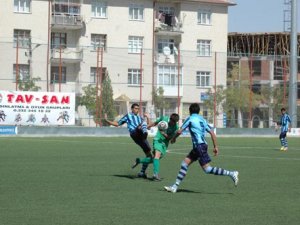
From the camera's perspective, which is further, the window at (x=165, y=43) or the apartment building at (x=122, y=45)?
the window at (x=165, y=43)

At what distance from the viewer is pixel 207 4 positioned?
78938mm

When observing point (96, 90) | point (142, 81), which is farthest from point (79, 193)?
point (142, 81)

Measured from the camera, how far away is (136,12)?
74938mm

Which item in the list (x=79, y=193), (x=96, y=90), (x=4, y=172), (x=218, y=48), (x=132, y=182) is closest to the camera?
(x=79, y=193)

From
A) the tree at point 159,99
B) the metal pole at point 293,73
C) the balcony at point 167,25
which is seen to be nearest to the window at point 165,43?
the balcony at point 167,25

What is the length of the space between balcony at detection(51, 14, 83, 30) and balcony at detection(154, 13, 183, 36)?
27.7 ft

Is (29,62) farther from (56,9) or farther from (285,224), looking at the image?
(285,224)

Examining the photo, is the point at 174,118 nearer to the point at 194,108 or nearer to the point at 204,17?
the point at 194,108

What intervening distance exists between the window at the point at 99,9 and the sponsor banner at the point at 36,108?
22798 millimetres

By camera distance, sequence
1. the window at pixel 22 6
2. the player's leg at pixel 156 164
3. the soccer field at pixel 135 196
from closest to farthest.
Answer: the soccer field at pixel 135 196 < the player's leg at pixel 156 164 < the window at pixel 22 6

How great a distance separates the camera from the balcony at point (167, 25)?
75562mm

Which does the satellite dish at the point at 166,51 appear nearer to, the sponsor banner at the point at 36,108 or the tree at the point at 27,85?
the tree at the point at 27,85

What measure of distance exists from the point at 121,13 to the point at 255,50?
26.2 meters

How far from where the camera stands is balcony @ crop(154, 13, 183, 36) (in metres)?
75.6
